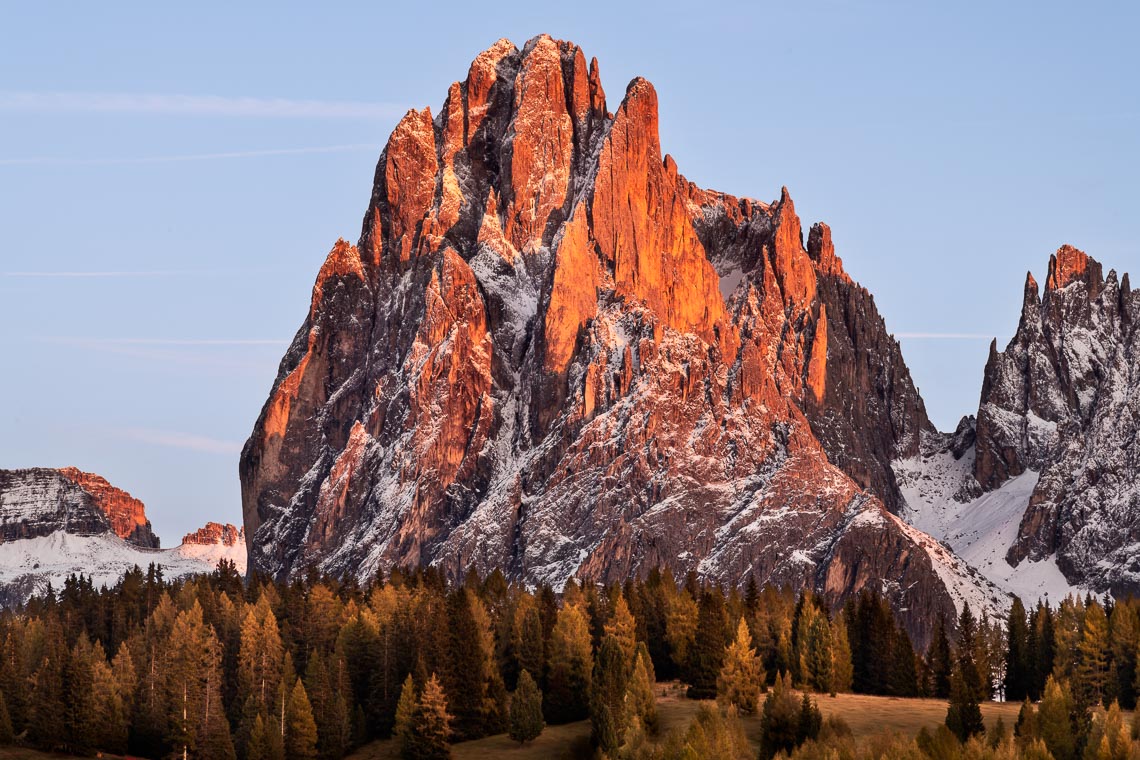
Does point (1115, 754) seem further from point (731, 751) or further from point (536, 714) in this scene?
point (536, 714)

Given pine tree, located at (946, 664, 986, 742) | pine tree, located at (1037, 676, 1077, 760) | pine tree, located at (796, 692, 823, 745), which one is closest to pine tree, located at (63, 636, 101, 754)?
pine tree, located at (796, 692, 823, 745)

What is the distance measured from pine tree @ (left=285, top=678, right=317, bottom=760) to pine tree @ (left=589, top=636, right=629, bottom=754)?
25.7m

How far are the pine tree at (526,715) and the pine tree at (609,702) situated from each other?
4.96 meters

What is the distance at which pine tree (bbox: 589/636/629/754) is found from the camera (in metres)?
183

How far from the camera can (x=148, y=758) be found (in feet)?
655

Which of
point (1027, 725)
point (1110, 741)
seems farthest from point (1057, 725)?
point (1110, 741)

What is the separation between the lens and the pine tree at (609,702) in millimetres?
183375

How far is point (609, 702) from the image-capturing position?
187 m

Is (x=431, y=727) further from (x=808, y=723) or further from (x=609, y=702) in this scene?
(x=808, y=723)

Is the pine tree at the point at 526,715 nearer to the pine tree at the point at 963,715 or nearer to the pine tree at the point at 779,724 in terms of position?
the pine tree at the point at 779,724

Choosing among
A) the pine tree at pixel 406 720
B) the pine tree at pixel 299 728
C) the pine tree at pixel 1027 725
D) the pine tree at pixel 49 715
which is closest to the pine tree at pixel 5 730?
the pine tree at pixel 49 715

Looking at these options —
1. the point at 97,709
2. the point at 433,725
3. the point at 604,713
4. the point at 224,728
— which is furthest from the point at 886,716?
the point at 97,709

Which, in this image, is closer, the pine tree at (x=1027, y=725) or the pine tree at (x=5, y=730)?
the pine tree at (x=1027, y=725)

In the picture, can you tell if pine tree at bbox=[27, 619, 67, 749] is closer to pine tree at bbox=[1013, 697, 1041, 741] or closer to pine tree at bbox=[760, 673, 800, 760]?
pine tree at bbox=[760, 673, 800, 760]
